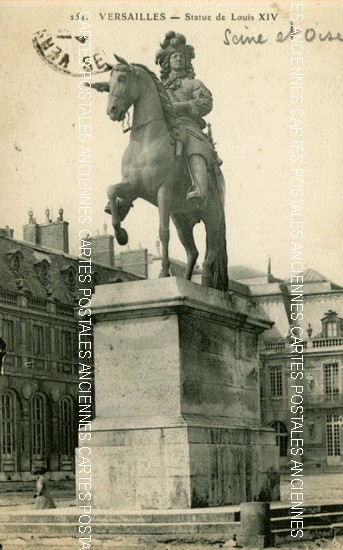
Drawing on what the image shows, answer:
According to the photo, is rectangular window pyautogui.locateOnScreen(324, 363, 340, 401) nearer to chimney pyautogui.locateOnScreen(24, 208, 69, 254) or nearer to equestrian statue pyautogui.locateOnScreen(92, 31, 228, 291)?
chimney pyautogui.locateOnScreen(24, 208, 69, 254)

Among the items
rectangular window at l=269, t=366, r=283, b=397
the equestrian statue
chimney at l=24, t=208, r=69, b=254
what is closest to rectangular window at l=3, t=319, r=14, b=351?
chimney at l=24, t=208, r=69, b=254

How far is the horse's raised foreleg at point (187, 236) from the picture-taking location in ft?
50.7

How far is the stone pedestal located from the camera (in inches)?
520

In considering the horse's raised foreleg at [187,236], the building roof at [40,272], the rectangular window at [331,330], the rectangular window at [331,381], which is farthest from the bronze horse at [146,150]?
the rectangular window at [331,330]

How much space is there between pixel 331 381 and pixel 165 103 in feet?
159

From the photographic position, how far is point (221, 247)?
15961 mm

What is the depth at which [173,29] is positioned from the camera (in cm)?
1527

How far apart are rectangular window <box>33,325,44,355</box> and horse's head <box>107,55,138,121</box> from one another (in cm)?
2939

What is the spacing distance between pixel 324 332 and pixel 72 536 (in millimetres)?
50914

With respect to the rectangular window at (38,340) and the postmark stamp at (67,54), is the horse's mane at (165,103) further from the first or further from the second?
the rectangular window at (38,340)

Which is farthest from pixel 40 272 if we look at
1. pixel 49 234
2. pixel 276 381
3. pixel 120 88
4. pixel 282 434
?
pixel 120 88

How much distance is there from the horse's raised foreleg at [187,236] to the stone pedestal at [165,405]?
94 centimetres

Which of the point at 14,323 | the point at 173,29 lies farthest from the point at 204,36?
the point at 14,323

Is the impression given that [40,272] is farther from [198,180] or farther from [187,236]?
[198,180]
